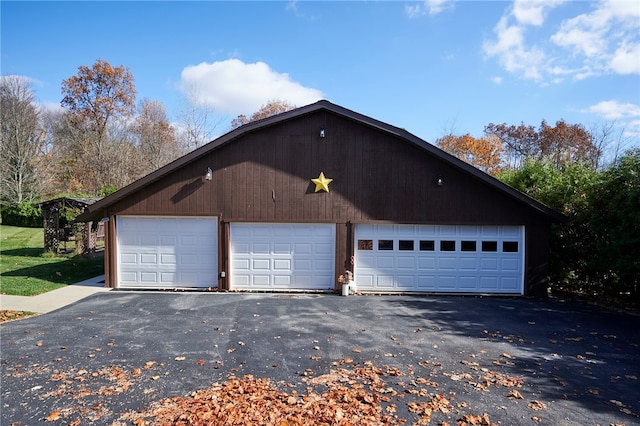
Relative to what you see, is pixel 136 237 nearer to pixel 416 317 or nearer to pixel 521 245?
pixel 416 317

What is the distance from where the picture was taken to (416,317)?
28.0ft

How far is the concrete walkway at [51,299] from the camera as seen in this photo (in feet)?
28.4

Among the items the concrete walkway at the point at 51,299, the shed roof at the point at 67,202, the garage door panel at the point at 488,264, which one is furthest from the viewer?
the shed roof at the point at 67,202

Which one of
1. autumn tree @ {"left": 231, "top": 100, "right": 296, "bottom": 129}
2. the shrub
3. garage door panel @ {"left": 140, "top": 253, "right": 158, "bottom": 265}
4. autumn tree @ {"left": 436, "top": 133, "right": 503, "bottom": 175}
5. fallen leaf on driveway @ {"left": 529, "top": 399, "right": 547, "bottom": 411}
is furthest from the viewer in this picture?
autumn tree @ {"left": 231, "top": 100, "right": 296, "bottom": 129}

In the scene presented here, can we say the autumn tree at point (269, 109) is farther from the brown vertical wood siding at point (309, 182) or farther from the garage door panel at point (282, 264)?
the garage door panel at point (282, 264)

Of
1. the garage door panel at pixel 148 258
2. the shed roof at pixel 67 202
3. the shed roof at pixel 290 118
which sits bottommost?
the garage door panel at pixel 148 258

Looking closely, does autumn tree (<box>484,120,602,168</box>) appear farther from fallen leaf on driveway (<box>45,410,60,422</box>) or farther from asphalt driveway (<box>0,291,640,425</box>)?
fallen leaf on driveway (<box>45,410,60,422</box>)

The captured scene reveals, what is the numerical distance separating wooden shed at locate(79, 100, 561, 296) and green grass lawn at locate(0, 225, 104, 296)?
6.89 ft

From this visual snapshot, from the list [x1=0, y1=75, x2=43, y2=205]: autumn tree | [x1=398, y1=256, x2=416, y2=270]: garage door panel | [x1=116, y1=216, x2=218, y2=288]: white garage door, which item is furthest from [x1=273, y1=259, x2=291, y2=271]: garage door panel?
[x1=0, y1=75, x2=43, y2=205]: autumn tree

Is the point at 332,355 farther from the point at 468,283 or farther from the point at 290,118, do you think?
the point at 290,118

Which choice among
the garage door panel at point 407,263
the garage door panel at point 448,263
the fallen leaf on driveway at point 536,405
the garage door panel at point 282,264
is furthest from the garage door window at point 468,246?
the fallen leaf on driveway at point 536,405

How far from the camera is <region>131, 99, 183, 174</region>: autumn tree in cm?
3197

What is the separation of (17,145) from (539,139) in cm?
4675

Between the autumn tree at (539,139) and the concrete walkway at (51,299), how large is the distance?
33.2m
